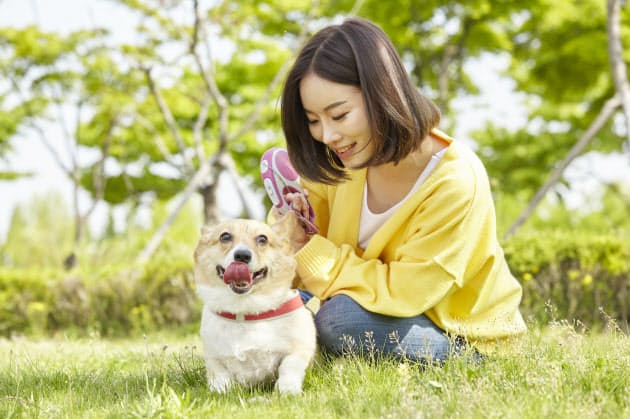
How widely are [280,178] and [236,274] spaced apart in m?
0.96

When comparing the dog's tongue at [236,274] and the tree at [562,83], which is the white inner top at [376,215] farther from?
the tree at [562,83]

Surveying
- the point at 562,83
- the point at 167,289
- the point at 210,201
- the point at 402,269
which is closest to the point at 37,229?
the point at 210,201

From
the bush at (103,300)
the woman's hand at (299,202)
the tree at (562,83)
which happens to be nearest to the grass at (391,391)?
the woman's hand at (299,202)

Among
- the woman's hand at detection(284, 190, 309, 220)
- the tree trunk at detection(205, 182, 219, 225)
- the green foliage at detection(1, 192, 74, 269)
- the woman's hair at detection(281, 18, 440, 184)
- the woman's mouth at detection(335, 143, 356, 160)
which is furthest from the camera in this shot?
the green foliage at detection(1, 192, 74, 269)

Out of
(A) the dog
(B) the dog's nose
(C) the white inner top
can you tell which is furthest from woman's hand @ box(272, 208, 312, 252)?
(B) the dog's nose

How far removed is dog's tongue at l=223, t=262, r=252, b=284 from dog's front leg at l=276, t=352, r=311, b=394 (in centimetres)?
36

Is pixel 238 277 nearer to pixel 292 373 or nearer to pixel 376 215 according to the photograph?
pixel 292 373

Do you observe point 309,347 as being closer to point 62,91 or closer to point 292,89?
point 292,89

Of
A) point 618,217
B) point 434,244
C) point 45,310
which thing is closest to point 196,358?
point 434,244

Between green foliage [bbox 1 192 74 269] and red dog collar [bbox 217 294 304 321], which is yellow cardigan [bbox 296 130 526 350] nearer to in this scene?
red dog collar [bbox 217 294 304 321]

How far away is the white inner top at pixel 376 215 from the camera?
2.94m

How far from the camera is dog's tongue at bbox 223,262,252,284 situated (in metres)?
2.44

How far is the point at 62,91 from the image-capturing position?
12977mm

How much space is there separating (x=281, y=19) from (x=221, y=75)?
303cm
